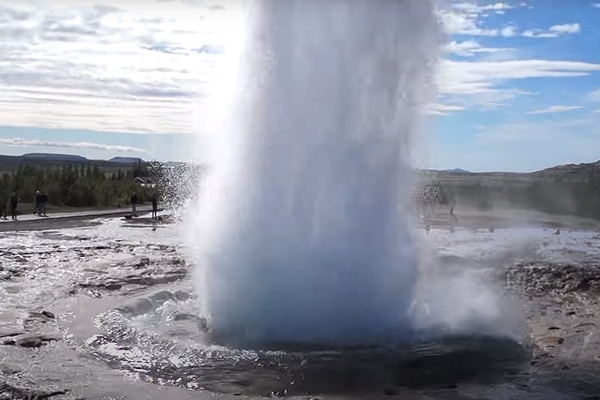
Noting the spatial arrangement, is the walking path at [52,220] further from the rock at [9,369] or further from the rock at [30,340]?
the rock at [9,369]

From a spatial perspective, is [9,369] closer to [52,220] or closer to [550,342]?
[550,342]

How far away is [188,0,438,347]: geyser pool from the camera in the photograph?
9633 mm

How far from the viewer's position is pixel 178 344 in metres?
8.82

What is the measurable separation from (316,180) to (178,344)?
284 centimetres

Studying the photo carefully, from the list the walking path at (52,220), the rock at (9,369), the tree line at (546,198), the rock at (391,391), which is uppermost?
the tree line at (546,198)

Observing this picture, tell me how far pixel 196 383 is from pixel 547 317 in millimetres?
6565

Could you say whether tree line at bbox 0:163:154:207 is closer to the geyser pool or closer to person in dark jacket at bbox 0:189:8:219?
person in dark jacket at bbox 0:189:8:219

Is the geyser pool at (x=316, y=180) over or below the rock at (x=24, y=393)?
over

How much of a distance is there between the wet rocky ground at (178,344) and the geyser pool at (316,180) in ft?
3.21

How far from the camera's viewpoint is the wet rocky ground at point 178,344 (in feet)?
24.0

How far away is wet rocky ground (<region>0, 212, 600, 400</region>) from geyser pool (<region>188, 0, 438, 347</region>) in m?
0.98

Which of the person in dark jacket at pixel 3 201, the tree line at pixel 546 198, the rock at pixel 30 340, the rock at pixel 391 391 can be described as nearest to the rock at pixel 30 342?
the rock at pixel 30 340

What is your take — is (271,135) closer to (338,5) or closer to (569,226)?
(338,5)

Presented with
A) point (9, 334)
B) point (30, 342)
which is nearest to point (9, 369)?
point (30, 342)
